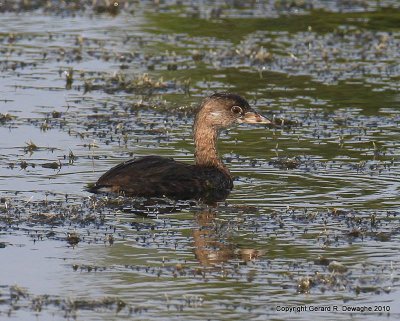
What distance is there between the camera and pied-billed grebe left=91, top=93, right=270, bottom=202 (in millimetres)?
12953

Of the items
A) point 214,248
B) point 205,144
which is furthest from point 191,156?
point 214,248

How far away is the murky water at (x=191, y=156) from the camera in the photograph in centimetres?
961

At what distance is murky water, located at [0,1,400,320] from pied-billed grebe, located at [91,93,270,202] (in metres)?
Answer: 0.27

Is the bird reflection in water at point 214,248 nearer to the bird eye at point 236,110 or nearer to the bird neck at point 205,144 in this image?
the bird neck at point 205,144

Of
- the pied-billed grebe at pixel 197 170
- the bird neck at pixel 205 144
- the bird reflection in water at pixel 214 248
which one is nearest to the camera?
the bird reflection in water at pixel 214 248

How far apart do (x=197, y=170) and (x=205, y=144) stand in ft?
1.99

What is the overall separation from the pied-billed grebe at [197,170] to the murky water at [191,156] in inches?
10.6

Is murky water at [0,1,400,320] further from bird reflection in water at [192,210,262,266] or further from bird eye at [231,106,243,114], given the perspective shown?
bird eye at [231,106,243,114]

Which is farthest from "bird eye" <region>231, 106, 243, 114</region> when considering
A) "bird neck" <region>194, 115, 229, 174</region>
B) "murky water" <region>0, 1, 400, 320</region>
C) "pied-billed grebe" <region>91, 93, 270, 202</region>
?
"murky water" <region>0, 1, 400, 320</region>

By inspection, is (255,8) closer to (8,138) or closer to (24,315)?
(8,138)

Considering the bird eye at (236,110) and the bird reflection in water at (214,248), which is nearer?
the bird reflection in water at (214,248)

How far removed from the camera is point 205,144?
14.2 meters

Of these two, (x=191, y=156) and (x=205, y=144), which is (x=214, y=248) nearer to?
(x=205, y=144)

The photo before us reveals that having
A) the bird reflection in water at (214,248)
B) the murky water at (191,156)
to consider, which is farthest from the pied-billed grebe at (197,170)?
the bird reflection in water at (214,248)
